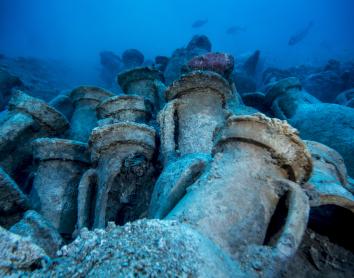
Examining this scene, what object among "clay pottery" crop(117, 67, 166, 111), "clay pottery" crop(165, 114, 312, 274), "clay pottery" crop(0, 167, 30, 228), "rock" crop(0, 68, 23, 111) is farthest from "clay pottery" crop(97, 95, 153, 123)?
"rock" crop(0, 68, 23, 111)

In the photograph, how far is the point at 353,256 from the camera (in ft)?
7.32

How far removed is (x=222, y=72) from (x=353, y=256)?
298cm

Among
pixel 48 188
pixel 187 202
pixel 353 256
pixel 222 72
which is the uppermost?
pixel 222 72

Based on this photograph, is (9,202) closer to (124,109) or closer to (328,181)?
(124,109)

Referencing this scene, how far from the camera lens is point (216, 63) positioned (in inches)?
173

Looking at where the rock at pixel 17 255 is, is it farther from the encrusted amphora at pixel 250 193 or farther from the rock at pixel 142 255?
the encrusted amphora at pixel 250 193

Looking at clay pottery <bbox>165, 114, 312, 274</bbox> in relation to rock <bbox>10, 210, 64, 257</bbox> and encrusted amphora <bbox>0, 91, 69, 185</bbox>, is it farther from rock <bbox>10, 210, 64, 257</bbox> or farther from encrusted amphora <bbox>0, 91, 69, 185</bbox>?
encrusted amphora <bbox>0, 91, 69, 185</bbox>

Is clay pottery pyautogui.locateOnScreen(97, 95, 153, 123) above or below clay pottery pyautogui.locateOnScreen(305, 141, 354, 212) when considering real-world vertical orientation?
above

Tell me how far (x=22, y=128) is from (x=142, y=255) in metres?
3.02

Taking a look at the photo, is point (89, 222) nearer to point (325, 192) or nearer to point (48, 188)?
point (48, 188)

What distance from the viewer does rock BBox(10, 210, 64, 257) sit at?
1.80m

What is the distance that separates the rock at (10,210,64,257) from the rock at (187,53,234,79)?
3.26 meters

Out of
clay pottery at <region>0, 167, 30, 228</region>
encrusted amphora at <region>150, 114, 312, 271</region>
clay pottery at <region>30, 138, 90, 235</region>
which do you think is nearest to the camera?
encrusted amphora at <region>150, 114, 312, 271</region>

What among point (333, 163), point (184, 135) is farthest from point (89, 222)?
point (333, 163)
